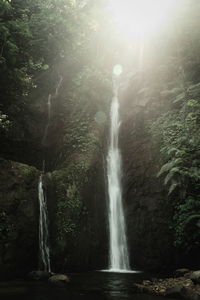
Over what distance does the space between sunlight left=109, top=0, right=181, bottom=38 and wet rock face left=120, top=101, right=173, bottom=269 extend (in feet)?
30.1

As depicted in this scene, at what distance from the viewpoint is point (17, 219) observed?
11930 millimetres

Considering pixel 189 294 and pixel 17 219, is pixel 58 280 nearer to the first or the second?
Answer: pixel 17 219

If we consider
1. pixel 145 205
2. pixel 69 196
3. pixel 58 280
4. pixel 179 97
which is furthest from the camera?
pixel 179 97

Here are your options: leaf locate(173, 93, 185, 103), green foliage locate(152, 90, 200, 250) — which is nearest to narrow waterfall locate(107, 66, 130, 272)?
green foliage locate(152, 90, 200, 250)

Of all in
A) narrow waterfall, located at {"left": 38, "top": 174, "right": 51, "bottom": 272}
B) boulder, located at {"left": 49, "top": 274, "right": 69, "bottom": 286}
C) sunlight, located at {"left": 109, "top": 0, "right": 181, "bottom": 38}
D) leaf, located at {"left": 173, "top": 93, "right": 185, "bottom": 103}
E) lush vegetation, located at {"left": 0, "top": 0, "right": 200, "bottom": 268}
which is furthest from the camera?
sunlight, located at {"left": 109, "top": 0, "right": 181, "bottom": 38}

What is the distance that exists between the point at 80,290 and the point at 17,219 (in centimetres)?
426

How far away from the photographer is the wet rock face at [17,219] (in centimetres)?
1126

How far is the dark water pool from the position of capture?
8078mm

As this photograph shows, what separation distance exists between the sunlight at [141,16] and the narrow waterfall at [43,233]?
1469 cm

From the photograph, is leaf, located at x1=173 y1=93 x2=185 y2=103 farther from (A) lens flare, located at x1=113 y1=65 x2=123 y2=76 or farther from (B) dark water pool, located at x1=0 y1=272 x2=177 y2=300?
(B) dark water pool, located at x1=0 y1=272 x2=177 y2=300

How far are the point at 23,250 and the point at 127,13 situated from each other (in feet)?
71.5

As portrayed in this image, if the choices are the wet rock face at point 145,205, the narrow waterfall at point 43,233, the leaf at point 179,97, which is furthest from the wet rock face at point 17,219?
the leaf at point 179,97

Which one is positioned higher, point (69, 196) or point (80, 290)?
point (69, 196)

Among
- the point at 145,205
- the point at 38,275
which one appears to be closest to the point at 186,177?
the point at 145,205
